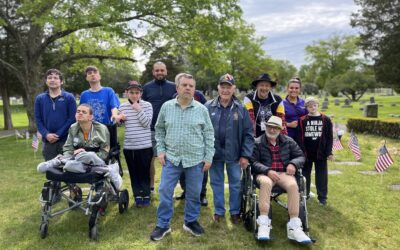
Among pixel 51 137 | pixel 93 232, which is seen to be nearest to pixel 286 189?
pixel 93 232

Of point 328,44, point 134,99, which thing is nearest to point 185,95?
point 134,99

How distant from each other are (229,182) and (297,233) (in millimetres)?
1104

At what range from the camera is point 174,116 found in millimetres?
4059

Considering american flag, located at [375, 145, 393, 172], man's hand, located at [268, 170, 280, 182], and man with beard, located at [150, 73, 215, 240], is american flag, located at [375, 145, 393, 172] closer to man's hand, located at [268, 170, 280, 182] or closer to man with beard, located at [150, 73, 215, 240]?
man's hand, located at [268, 170, 280, 182]

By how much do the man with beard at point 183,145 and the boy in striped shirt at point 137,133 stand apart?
819 millimetres

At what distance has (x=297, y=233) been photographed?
387 cm

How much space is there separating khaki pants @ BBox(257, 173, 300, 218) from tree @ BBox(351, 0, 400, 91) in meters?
25.7

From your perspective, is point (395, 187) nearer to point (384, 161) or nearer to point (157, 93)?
point (384, 161)

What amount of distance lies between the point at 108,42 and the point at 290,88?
44.6 ft

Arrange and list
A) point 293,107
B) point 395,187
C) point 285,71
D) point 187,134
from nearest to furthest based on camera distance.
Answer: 1. point 187,134
2. point 293,107
3. point 395,187
4. point 285,71

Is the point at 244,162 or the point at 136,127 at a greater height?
the point at 136,127

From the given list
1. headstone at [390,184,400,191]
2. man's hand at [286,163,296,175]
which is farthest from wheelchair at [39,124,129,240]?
headstone at [390,184,400,191]

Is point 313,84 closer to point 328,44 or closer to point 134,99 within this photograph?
point 328,44

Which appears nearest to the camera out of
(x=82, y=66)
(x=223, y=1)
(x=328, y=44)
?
(x=223, y=1)
